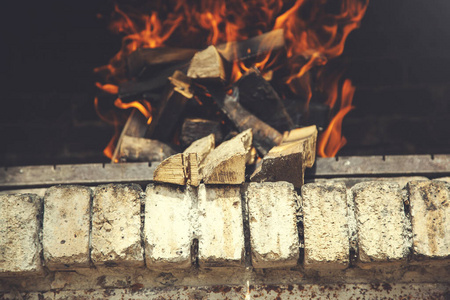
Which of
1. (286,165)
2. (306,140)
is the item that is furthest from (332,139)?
(286,165)

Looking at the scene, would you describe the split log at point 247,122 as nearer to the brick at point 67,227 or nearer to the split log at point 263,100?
the split log at point 263,100

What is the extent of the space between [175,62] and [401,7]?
130cm

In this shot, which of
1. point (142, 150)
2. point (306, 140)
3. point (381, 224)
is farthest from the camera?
point (142, 150)

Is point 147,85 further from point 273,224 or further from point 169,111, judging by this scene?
point 273,224

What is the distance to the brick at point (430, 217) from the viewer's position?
5.21 feet

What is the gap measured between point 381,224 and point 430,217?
0.54 feet

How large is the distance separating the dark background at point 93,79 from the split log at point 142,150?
0.61m

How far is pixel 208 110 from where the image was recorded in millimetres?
2229

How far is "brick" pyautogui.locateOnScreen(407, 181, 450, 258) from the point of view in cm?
159

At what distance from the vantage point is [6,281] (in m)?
1.78

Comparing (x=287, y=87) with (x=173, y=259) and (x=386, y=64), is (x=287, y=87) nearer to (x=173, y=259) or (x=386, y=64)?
(x=386, y=64)

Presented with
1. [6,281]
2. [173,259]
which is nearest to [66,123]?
[6,281]

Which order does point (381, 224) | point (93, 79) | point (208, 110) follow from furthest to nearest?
point (93, 79)
point (208, 110)
point (381, 224)

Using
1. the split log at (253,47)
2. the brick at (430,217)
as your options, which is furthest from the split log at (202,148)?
the brick at (430,217)
